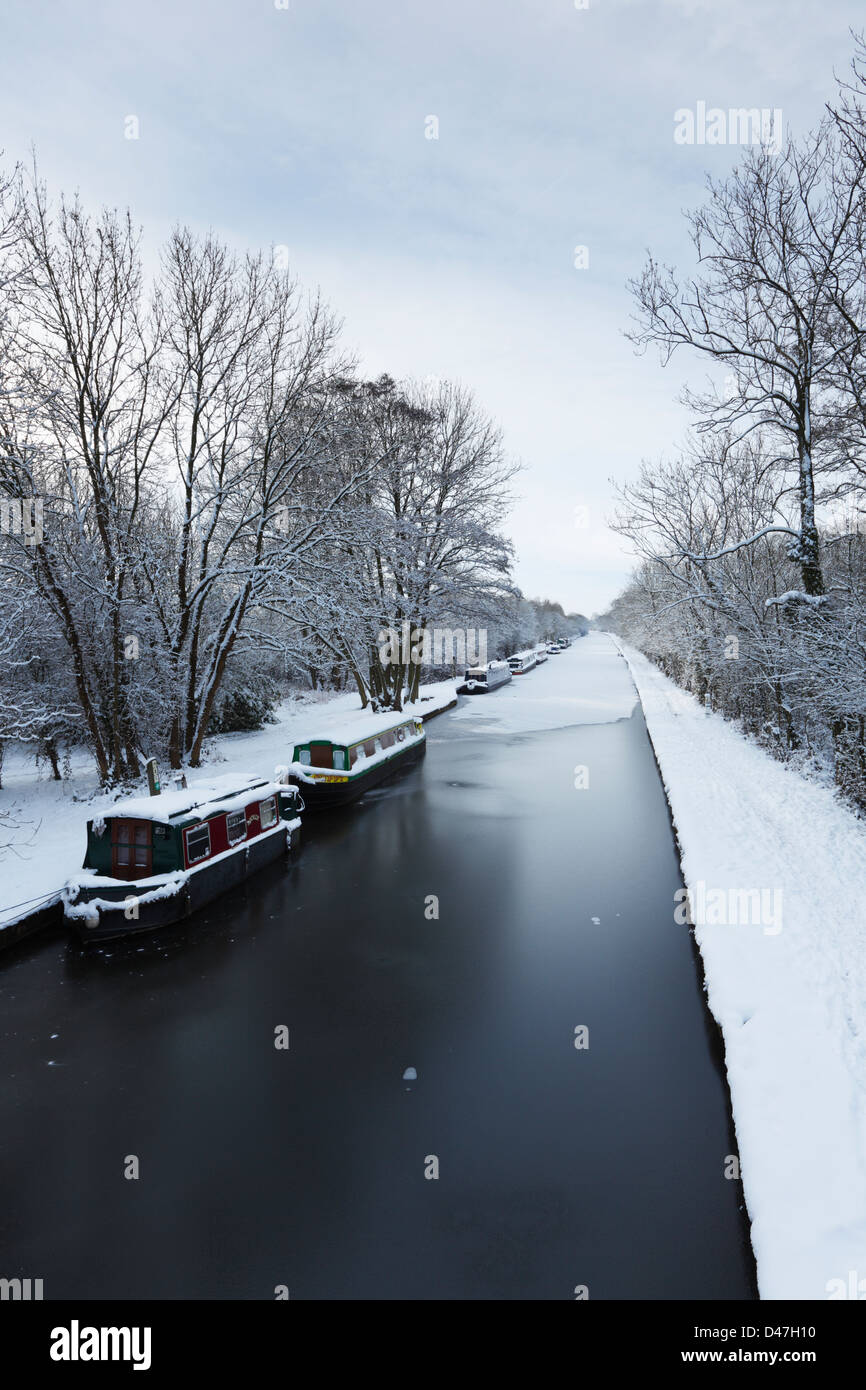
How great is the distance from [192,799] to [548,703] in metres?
27.3

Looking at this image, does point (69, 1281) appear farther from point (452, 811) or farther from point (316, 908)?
point (452, 811)

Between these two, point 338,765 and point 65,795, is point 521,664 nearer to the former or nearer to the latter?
point 338,765

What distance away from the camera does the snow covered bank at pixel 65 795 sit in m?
10.1

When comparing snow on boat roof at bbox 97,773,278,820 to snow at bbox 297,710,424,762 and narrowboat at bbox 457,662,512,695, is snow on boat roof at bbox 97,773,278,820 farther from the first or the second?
narrowboat at bbox 457,662,512,695

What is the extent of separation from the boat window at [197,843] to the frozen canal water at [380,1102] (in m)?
1.00

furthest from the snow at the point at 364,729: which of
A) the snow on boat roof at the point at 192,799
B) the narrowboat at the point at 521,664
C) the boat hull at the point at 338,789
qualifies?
the narrowboat at the point at 521,664

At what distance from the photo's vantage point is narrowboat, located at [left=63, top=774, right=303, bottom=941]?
29.7 feet

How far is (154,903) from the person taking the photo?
9.26 meters

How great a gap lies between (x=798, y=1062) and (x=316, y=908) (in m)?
6.97

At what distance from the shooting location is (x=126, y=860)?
30.9 feet

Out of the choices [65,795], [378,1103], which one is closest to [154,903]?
[378,1103]

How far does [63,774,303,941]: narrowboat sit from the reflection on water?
36 cm
